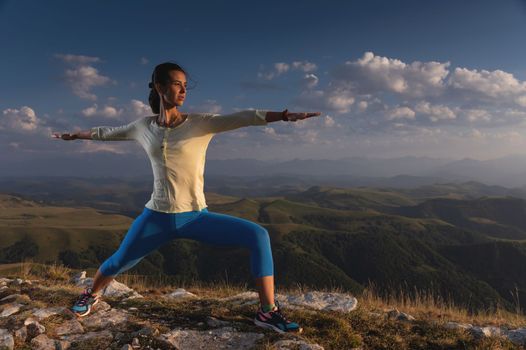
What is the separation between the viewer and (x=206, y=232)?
5246 mm

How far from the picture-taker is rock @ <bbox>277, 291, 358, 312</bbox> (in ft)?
23.1

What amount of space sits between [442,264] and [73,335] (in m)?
191

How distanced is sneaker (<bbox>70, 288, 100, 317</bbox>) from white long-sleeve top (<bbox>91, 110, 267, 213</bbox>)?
2112 mm

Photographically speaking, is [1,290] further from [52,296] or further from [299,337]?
Answer: [299,337]

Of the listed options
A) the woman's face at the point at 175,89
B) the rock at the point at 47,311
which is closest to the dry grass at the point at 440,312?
the woman's face at the point at 175,89

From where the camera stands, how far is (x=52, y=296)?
21.8ft

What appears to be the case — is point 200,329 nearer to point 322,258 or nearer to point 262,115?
point 262,115

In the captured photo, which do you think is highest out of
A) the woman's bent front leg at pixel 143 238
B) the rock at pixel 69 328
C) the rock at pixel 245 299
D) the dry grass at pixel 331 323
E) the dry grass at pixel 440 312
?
the woman's bent front leg at pixel 143 238

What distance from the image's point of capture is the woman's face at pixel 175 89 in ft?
16.9

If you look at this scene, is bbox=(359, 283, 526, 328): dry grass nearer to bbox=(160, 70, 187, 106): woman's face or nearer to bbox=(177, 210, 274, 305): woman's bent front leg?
bbox=(177, 210, 274, 305): woman's bent front leg

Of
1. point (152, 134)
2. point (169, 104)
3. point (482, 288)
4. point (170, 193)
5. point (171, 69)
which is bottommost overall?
point (482, 288)

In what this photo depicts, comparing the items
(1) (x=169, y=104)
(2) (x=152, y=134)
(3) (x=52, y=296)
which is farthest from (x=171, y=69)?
(3) (x=52, y=296)

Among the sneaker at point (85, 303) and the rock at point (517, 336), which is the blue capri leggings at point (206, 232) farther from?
the rock at point (517, 336)

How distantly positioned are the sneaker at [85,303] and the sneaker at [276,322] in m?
2.77
